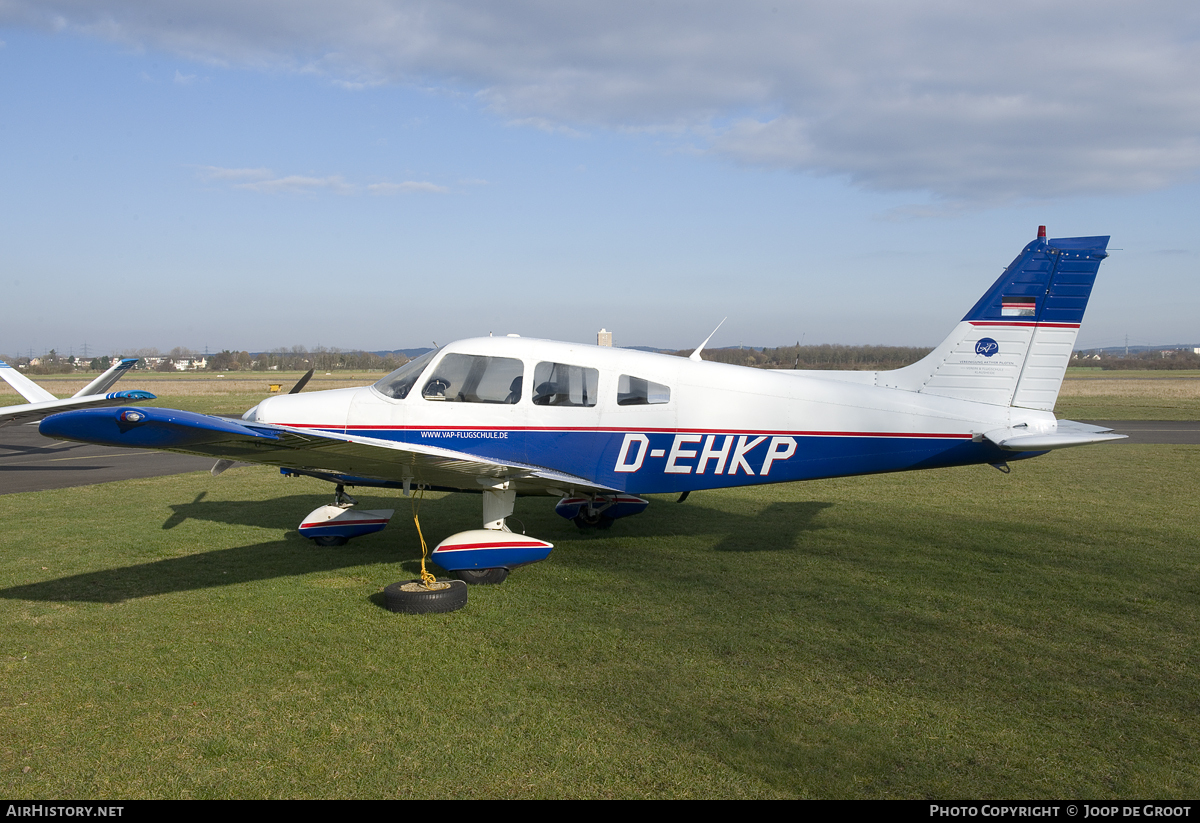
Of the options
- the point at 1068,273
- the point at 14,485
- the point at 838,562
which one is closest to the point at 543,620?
the point at 838,562

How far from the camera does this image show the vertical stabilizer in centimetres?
723

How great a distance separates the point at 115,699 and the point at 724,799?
3.51 meters

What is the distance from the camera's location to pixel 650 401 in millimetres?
7047

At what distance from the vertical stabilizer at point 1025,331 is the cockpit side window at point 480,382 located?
4.25 m

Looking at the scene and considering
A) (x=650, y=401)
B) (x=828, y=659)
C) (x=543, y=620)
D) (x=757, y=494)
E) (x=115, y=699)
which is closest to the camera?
(x=115, y=699)

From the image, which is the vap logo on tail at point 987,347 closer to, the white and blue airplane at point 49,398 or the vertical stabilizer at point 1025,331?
the vertical stabilizer at point 1025,331

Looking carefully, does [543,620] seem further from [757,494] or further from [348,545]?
[757,494]

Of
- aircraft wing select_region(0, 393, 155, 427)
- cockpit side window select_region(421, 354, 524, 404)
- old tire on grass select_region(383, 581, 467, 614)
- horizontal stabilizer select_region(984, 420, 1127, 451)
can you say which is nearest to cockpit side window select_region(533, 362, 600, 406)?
cockpit side window select_region(421, 354, 524, 404)

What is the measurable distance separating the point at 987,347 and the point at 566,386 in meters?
4.28

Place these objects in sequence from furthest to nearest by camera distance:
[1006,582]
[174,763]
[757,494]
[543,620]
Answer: [757,494] < [1006,582] < [543,620] < [174,763]

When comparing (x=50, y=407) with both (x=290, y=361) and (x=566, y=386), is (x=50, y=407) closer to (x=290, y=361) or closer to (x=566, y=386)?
(x=566, y=386)

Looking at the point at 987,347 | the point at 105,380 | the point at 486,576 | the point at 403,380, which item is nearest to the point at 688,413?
the point at 486,576

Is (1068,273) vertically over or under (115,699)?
over

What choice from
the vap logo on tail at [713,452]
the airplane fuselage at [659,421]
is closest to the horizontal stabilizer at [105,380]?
the airplane fuselage at [659,421]
